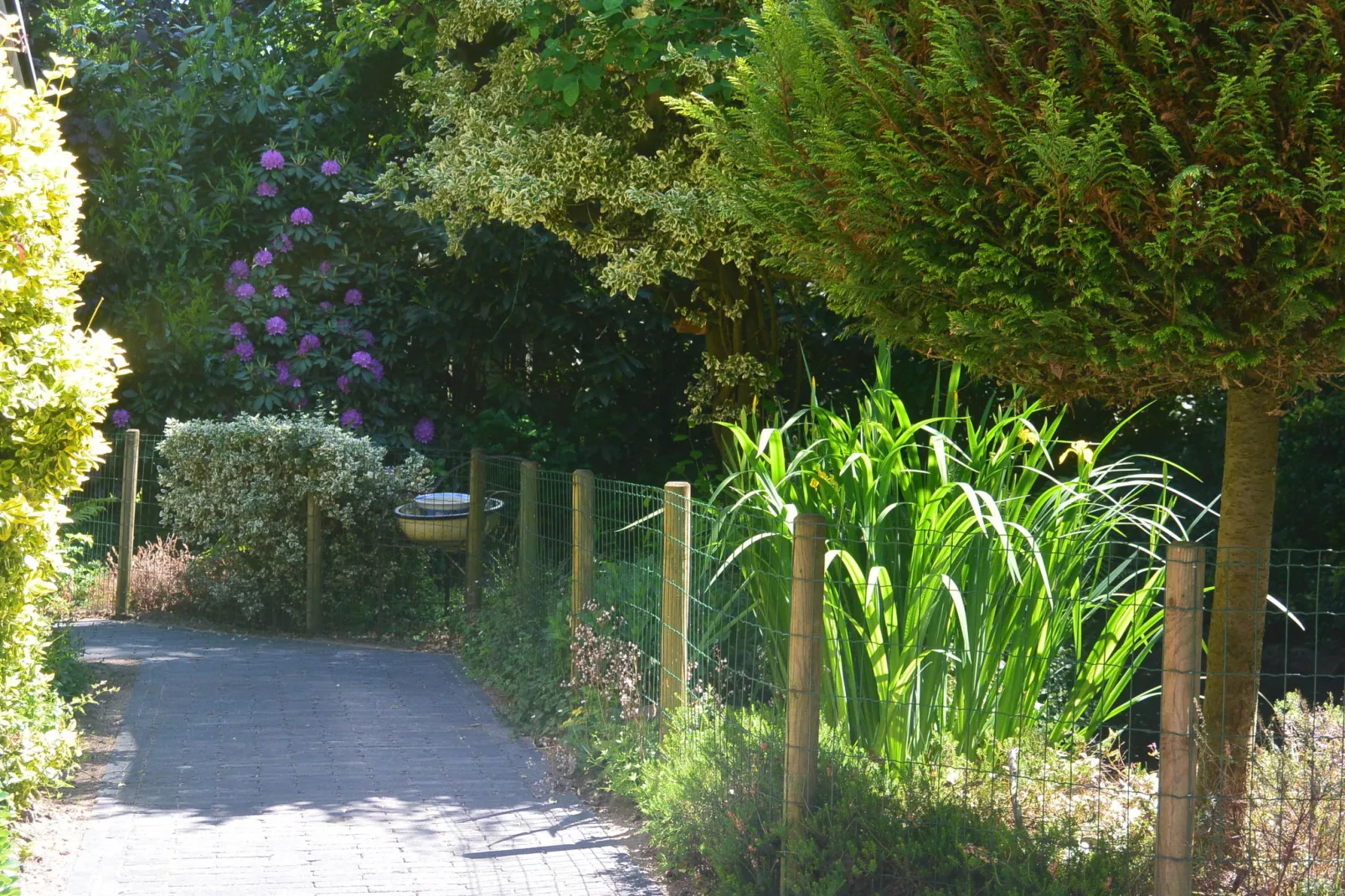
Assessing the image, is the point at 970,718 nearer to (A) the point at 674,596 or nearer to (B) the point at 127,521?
(A) the point at 674,596

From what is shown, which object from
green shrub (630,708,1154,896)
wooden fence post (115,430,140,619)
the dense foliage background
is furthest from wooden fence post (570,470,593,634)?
wooden fence post (115,430,140,619)

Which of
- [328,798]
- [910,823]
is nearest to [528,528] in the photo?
[328,798]

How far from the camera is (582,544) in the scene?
6996mm

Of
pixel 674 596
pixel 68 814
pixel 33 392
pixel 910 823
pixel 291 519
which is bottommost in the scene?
pixel 68 814

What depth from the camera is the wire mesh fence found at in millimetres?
4152

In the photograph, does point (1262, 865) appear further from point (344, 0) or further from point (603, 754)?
point (344, 0)

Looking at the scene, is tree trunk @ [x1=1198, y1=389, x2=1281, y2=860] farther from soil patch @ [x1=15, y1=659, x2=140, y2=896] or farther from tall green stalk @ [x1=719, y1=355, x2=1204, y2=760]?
soil patch @ [x1=15, y1=659, x2=140, y2=896]

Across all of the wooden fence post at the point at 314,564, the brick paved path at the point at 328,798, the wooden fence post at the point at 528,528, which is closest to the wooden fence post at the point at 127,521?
the wooden fence post at the point at 314,564

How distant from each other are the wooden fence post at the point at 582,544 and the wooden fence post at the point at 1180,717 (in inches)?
144

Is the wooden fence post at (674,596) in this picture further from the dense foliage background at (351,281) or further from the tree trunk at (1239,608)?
the dense foliage background at (351,281)

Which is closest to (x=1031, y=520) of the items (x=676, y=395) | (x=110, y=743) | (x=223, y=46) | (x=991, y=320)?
(x=991, y=320)

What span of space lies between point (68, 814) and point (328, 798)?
1.07 metres

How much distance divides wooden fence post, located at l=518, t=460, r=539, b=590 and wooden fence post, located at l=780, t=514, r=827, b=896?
405 cm

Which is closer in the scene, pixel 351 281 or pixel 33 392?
pixel 33 392
